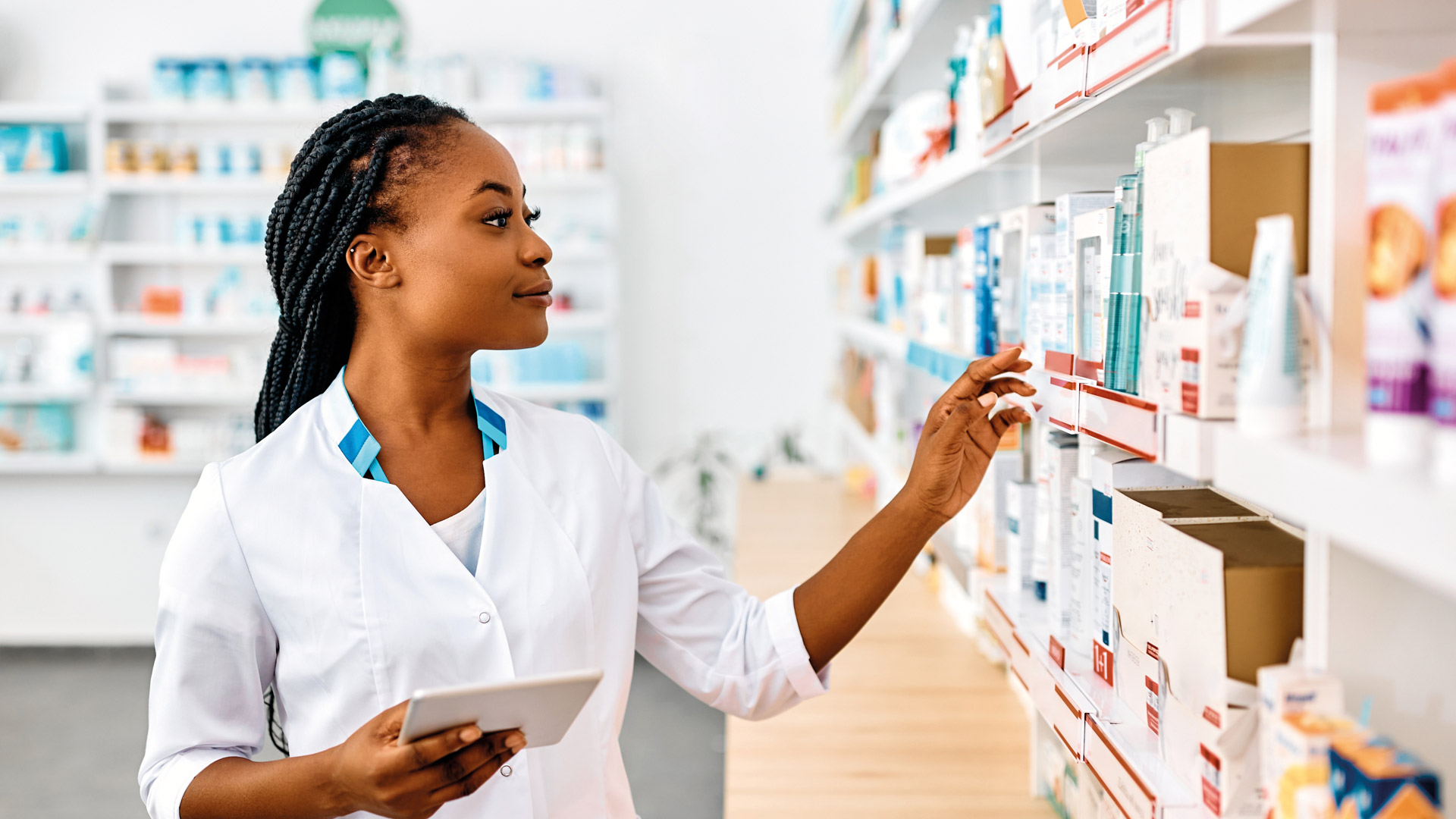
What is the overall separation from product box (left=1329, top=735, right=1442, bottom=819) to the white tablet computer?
0.61 meters

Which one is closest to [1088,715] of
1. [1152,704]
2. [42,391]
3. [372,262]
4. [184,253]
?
[1152,704]

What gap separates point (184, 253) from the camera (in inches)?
194

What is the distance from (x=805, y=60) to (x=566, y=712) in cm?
463

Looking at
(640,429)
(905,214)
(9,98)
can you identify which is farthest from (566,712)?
(9,98)

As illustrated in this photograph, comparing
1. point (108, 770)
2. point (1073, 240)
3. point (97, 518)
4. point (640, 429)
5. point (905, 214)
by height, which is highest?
point (905, 214)

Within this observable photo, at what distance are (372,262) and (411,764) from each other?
0.66m

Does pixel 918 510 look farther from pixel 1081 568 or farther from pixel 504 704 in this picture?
pixel 504 704

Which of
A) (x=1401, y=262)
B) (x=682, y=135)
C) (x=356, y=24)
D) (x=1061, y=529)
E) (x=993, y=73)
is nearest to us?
(x=1401, y=262)

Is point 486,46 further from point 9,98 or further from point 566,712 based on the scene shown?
point 566,712

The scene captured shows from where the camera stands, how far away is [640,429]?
17.7 ft

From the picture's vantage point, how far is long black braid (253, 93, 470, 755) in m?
1.37

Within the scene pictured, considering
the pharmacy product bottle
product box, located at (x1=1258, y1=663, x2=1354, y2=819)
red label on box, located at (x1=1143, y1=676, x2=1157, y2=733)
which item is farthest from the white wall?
product box, located at (x1=1258, y1=663, x2=1354, y2=819)

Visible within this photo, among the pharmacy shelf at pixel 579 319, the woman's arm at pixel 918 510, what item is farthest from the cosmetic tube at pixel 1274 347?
the pharmacy shelf at pixel 579 319

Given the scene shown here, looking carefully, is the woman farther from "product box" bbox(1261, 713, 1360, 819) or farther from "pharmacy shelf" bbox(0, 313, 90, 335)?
"pharmacy shelf" bbox(0, 313, 90, 335)
